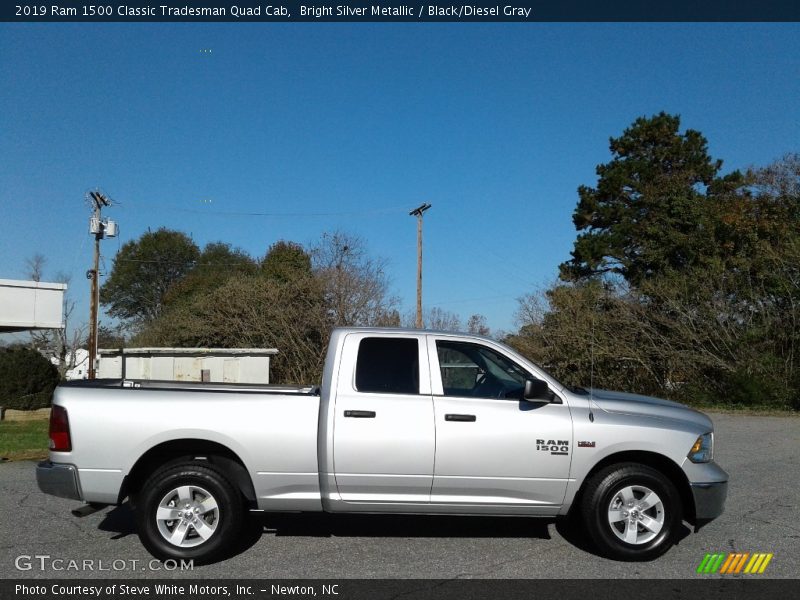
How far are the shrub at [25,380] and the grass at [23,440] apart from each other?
2.79 metres

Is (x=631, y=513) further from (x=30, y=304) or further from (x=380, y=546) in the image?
(x=30, y=304)

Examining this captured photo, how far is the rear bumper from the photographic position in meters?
5.75

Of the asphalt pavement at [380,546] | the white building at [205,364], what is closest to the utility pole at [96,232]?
the white building at [205,364]

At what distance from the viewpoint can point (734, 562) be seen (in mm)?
5746

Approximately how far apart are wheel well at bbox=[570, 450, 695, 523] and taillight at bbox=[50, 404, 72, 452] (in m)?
4.02

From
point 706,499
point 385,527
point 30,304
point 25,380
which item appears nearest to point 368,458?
point 385,527

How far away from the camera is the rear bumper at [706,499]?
575 centimetres

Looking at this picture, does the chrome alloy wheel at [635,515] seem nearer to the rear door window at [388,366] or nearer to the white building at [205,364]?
the rear door window at [388,366]

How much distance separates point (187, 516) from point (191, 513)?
36 millimetres

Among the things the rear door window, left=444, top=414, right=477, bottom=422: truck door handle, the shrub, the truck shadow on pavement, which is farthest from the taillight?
the shrub

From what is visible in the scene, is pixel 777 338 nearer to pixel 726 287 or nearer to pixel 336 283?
pixel 726 287

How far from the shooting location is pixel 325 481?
564 centimetres
